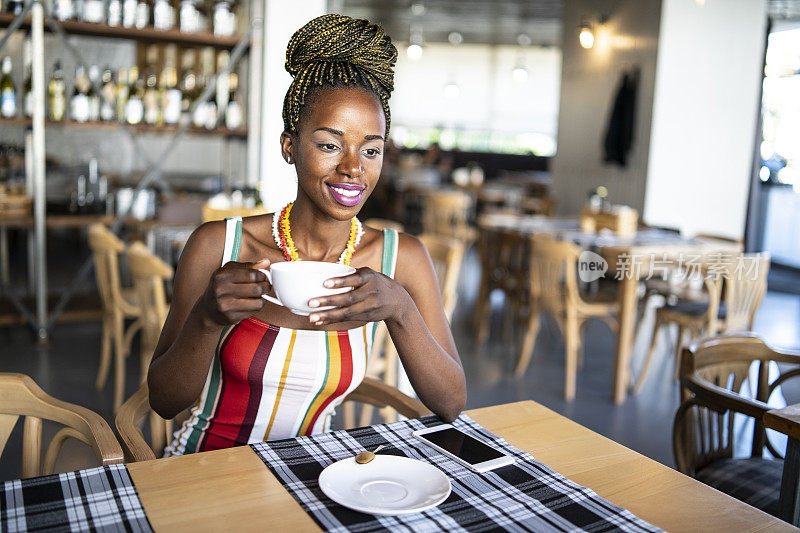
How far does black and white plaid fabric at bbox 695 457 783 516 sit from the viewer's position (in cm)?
171

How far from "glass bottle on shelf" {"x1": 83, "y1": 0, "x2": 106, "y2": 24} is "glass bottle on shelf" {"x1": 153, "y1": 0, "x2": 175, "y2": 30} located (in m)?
0.30

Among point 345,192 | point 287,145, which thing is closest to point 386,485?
point 345,192

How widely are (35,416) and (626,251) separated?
126 inches

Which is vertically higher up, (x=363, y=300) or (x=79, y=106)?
(x=79, y=106)

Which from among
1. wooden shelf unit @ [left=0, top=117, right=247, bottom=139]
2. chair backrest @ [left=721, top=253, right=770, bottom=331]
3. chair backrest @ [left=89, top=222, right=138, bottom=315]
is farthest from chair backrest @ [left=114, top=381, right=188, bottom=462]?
wooden shelf unit @ [left=0, top=117, right=247, bottom=139]

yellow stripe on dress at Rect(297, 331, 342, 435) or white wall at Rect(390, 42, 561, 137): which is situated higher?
white wall at Rect(390, 42, 561, 137)

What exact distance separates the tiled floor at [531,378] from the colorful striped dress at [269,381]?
142 cm

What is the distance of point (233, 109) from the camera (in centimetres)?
462

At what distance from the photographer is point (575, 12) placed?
25.8ft

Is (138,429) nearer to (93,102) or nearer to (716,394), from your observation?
(716,394)

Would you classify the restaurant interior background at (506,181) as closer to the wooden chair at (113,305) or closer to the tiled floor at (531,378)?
the tiled floor at (531,378)

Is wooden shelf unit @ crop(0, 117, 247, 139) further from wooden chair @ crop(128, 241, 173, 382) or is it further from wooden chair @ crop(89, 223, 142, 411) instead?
wooden chair @ crop(128, 241, 173, 382)

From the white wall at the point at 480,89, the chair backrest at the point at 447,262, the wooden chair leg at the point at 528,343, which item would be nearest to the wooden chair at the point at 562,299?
the wooden chair leg at the point at 528,343

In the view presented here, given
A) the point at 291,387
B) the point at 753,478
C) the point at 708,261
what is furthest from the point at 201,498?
the point at 708,261
